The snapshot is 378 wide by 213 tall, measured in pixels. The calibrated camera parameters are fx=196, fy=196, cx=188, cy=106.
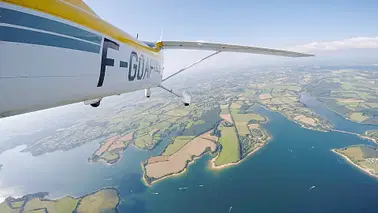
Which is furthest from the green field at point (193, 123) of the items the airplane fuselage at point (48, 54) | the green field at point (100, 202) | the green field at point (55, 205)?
the airplane fuselage at point (48, 54)

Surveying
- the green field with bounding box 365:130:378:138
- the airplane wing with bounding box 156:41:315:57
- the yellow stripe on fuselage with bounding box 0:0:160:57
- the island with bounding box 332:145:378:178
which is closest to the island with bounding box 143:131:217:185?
the island with bounding box 332:145:378:178

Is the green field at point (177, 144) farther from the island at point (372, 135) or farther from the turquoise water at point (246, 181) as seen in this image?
the island at point (372, 135)

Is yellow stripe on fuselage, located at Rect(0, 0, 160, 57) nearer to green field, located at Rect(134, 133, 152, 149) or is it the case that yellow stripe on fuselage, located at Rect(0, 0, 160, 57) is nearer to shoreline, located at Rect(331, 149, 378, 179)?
shoreline, located at Rect(331, 149, 378, 179)

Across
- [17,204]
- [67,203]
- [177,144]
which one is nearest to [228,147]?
[177,144]

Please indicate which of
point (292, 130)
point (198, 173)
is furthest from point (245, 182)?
point (292, 130)

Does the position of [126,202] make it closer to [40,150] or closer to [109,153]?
[109,153]

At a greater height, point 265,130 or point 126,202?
point 265,130
